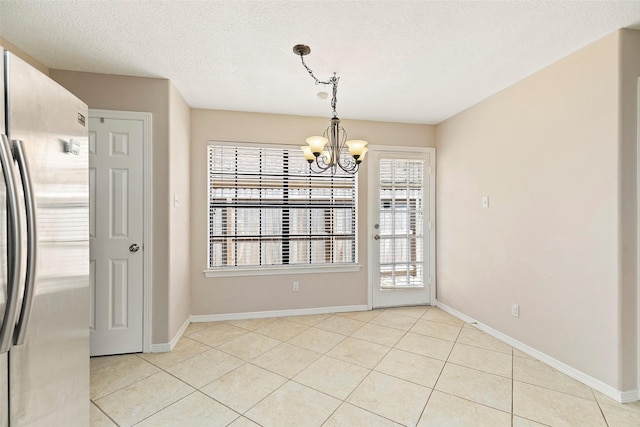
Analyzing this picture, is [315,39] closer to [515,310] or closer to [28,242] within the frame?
[28,242]

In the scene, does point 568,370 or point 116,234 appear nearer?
point 568,370

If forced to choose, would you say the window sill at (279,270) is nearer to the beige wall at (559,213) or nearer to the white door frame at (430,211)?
the white door frame at (430,211)

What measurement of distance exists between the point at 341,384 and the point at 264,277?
65.6 inches

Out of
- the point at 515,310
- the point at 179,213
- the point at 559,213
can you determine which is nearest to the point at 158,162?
the point at 179,213

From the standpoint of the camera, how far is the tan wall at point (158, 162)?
2602mm

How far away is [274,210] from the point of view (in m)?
3.61

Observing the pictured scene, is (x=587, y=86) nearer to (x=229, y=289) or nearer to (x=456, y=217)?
(x=456, y=217)

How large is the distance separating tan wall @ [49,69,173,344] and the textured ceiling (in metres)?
0.12

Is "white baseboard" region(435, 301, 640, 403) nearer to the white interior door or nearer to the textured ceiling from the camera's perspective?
the textured ceiling

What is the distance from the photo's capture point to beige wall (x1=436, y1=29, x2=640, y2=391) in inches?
77.7

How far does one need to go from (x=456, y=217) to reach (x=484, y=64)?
5.73 feet

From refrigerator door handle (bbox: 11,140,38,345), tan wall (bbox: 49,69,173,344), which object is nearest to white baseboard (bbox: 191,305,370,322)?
tan wall (bbox: 49,69,173,344)

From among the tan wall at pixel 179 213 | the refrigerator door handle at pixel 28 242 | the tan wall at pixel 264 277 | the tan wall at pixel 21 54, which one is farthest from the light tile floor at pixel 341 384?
the tan wall at pixel 21 54

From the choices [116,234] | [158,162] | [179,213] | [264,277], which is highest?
[158,162]
